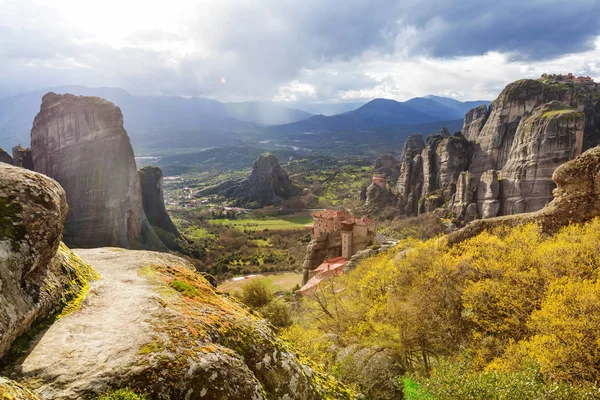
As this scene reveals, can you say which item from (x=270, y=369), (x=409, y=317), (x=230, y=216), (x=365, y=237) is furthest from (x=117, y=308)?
(x=230, y=216)

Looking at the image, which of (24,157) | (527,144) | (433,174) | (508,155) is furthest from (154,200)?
(508,155)

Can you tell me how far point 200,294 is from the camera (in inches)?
338

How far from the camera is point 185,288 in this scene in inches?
336

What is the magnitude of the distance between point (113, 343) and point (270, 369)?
3.08 meters

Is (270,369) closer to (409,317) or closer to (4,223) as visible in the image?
(4,223)

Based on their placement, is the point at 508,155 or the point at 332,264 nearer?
the point at 332,264

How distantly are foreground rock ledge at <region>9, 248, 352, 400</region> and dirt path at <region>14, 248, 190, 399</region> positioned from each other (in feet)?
0.05

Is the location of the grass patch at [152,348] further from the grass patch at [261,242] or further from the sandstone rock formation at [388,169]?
the sandstone rock formation at [388,169]

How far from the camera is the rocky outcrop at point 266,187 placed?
16662 cm

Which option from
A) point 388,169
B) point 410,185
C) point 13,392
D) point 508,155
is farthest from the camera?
point 388,169

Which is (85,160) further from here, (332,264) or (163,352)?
(163,352)

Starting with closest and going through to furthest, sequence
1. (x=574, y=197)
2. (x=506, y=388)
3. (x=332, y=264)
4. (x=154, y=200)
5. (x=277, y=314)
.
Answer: (x=506, y=388) → (x=574, y=197) → (x=277, y=314) → (x=332, y=264) → (x=154, y=200)

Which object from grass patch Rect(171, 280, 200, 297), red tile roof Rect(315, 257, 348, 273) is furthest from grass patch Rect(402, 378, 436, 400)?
red tile roof Rect(315, 257, 348, 273)

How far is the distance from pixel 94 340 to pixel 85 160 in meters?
80.0
